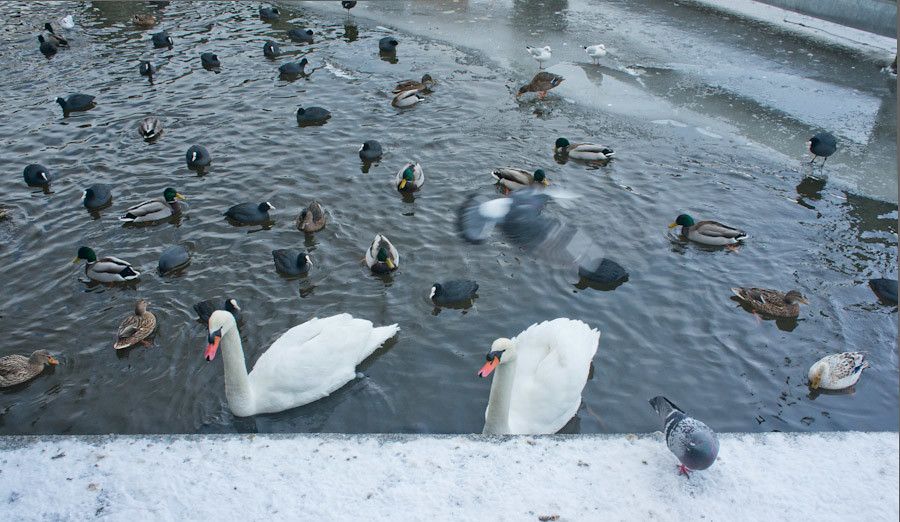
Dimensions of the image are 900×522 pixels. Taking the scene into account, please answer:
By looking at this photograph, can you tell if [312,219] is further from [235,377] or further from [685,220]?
[685,220]

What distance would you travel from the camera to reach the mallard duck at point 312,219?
8984 mm

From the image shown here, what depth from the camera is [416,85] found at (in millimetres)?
13109

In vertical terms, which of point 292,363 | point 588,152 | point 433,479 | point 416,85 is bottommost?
point 292,363

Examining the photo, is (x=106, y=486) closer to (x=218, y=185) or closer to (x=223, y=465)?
(x=223, y=465)

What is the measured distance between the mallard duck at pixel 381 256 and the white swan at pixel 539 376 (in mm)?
2060

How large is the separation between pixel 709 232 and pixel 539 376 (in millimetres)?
3945

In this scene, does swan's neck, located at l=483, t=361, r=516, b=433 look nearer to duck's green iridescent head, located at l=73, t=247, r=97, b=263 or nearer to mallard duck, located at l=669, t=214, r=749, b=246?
mallard duck, located at l=669, t=214, r=749, b=246

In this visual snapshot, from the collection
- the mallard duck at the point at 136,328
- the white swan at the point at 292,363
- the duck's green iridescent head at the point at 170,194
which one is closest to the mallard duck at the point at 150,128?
the duck's green iridescent head at the point at 170,194

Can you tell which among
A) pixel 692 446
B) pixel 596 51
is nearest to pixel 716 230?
pixel 692 446

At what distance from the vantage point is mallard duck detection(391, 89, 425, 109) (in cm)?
1257

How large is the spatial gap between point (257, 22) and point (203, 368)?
1339 centimetres

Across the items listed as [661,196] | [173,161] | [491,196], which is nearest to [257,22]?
[173,161]

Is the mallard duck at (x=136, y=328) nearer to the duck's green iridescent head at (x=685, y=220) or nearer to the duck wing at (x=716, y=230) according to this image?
the duck's green iridescent head at (x=685, y=220)

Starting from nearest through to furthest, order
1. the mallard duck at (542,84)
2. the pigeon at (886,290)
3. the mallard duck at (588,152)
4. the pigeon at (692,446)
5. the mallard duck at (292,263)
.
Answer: the pigeon at (692,446), the pigeon at (886,290), the mallard duck at (292,263), the mallard duck at (588,152), the mallard duck at (542,84)
